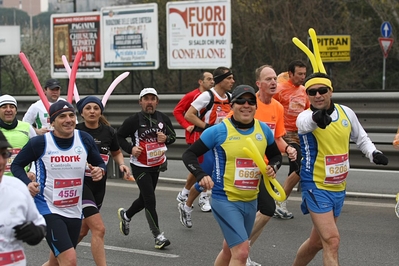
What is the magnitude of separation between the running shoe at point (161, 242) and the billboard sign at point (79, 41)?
55.1 ft

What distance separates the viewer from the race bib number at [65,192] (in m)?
6.37

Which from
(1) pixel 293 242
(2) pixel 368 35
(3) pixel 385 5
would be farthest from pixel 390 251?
(2) pixel 368 35

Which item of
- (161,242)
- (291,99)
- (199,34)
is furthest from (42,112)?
(199,34)

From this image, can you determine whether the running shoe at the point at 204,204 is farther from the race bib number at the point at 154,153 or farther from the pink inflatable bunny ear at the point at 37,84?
the pink inflatable bunny ear at the point at 37,84

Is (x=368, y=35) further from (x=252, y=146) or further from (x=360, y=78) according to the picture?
(x=252, y=146)

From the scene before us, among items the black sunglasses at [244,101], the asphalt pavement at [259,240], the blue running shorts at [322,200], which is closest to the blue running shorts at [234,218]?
the blue running shorts at [322,200]

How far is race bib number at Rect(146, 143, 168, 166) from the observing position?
9.00 meters

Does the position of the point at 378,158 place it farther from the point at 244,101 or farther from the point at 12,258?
the point at 12,258

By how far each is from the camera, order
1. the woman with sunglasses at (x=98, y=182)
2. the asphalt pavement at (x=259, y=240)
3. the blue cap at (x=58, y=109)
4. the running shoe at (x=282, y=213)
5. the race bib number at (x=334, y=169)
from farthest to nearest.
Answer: the running shoe at (x=282, y=213)
the asphalt pavement at (x=259, y=240)
the woman with sunglasses at (x=98, y=182)
the race bib number at (x=334, y=169)
the blue cap at (x=58, y=109)

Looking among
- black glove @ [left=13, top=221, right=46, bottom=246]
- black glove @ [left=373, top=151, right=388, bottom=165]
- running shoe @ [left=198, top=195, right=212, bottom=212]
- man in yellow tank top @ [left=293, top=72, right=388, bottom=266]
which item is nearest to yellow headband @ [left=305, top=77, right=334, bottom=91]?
man in yellow tank top @ [left=293, top=72, right=388, bottom=266]

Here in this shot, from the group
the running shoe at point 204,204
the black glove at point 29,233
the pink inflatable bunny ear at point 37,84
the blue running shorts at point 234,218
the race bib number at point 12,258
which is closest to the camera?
the black glove at point 29,233

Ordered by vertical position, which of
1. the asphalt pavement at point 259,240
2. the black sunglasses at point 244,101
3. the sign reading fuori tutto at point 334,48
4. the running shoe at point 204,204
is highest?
the sign reading fuori tutto at point 334,48

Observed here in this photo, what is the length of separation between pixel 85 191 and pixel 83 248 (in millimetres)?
1698

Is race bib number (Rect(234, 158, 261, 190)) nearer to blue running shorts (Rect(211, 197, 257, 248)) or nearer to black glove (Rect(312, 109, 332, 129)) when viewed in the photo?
blue running shorts (Rect(211, 197, 257, 248))
